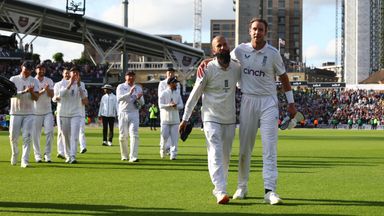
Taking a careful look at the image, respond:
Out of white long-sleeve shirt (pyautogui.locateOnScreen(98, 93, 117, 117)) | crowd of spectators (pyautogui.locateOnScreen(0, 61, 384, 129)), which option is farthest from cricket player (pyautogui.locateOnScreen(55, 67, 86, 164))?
crowd of spectators (pyautogui.locateOnScreen(0, 61, 384, 129))

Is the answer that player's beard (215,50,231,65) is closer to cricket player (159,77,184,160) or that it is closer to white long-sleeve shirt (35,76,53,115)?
white long-sleeve shirt (35,76,53,115)

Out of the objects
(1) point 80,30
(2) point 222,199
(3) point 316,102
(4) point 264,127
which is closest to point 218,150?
(4) point 264,127

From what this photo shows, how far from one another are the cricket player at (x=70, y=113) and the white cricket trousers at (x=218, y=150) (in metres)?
7.62

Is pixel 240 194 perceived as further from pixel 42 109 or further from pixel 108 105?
pixel 108 105

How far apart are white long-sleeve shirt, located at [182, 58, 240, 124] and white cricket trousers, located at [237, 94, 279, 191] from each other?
0.66ft

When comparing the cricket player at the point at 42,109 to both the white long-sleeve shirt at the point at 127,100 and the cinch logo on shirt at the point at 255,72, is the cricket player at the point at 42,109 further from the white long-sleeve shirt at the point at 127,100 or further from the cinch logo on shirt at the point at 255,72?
the cinch logo on shirt at the point at 255,72

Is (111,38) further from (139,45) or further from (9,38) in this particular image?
(9,38)

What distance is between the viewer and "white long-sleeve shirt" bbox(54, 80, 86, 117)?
17.2m

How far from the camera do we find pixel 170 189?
36.8 feet

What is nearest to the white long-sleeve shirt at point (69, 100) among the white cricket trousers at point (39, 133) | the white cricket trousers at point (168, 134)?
the white cricket trousers at point (39, 133)

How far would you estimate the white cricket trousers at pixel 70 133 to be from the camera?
17.2 metres

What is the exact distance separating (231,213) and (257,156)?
38.7ft

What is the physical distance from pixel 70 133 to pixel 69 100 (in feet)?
2.59

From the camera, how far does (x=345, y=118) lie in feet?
272
